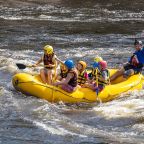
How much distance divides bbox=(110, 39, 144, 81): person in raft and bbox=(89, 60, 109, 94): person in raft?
3.91ft

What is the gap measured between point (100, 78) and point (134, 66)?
1786 millimetres

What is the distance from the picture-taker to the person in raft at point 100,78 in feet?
40.5

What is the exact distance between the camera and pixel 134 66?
548 inches

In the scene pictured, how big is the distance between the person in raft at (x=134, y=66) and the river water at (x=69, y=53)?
2.72ft

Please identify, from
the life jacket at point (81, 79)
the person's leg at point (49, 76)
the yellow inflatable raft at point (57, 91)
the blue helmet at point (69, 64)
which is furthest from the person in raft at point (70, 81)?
the life jacket at point (81, 79)

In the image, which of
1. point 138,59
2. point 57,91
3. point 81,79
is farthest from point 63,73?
point 138,59

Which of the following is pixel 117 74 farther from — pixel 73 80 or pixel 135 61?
pixel 73 80

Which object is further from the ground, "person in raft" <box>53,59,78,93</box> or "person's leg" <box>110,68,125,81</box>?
"person in raft" <box>53,59,78,93</box>

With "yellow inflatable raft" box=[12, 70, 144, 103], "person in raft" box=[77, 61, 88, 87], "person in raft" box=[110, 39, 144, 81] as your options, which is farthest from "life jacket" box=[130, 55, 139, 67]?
"person in raft" box=[77, 61, 88, 87]

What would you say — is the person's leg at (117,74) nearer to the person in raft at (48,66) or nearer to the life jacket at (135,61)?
the life jacket at (135,61)

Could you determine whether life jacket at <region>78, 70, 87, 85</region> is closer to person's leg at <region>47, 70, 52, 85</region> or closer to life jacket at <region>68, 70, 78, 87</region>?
life jacket at <region>68, 70, 78, 87</region>

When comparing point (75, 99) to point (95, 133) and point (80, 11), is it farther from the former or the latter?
point (80, 11)

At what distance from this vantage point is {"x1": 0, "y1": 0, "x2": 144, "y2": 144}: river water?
10102mm

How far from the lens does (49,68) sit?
42.3ft
